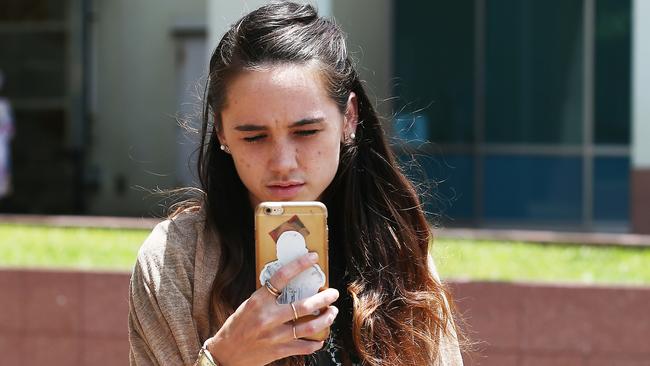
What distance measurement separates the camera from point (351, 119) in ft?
6.77

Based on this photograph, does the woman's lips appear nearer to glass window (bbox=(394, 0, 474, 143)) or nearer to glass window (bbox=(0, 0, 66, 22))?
glass window (bbox=(394, 0, 474, 143))

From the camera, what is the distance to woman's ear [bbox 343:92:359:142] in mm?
2036

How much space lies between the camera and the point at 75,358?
6105 millimetres

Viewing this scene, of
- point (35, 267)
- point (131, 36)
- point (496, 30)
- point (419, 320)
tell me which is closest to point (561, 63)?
point (496, 30)

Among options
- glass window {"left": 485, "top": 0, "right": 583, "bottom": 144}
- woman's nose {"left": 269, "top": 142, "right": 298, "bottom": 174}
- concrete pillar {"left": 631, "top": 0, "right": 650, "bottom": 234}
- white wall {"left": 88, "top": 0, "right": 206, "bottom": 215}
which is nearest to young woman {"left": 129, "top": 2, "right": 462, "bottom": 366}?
woman's nose {"left": 269, "top": 142, "right": 298, "bottom": 174}

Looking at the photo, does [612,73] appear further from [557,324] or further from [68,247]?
[557,324]

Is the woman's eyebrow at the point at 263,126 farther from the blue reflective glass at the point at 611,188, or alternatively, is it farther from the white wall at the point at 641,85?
the blue reflective glass at the point at 611,188

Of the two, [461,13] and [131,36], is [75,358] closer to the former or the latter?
[461,13]

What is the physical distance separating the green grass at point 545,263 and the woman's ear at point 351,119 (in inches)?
146

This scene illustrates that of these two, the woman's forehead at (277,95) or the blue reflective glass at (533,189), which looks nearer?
the woman's forehead at (277,95)

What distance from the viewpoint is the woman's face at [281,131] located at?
1.82 m

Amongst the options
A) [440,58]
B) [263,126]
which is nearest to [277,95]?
[263,126]

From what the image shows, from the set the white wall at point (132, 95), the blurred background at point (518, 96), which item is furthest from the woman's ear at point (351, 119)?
the white wall at point (132, 95)

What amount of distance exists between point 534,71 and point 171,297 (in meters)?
11.0
